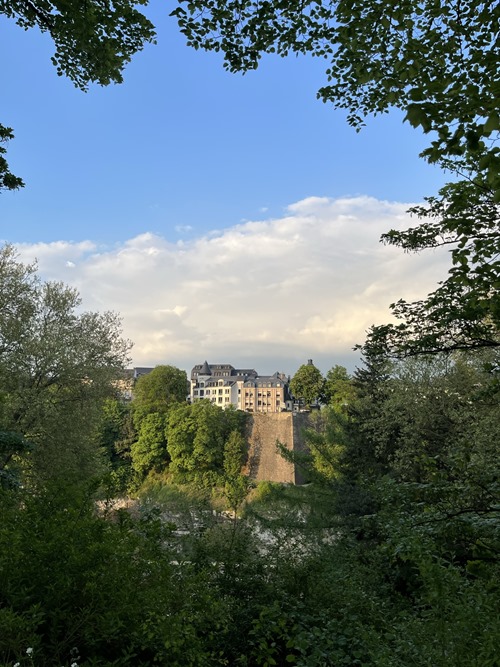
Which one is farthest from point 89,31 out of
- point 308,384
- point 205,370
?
point 205,370

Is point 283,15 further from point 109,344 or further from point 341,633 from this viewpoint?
point 109,344

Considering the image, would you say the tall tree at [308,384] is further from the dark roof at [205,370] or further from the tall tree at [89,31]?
the tall tree at [89,31]

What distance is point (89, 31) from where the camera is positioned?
543 cm

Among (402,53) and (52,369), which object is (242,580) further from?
(52,369)

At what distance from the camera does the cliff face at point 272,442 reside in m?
47.4

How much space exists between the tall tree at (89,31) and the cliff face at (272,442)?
42.6m

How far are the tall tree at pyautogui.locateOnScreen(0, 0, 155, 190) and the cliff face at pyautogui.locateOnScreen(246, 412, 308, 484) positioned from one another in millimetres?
42553

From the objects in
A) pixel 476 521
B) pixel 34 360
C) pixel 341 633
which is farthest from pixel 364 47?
pixel 34 360

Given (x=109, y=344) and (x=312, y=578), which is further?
(x=109, y=344)

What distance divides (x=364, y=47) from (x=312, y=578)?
4.92m

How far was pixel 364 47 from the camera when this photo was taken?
4031 millimetres

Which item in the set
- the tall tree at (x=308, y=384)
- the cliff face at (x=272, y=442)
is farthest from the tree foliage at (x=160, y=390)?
the tall tree at (x=308, y=384)

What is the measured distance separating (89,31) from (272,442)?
4559 centimetres

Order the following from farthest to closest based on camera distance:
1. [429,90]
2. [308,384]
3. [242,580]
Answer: [308,384] < [242,580] < [429,90]
